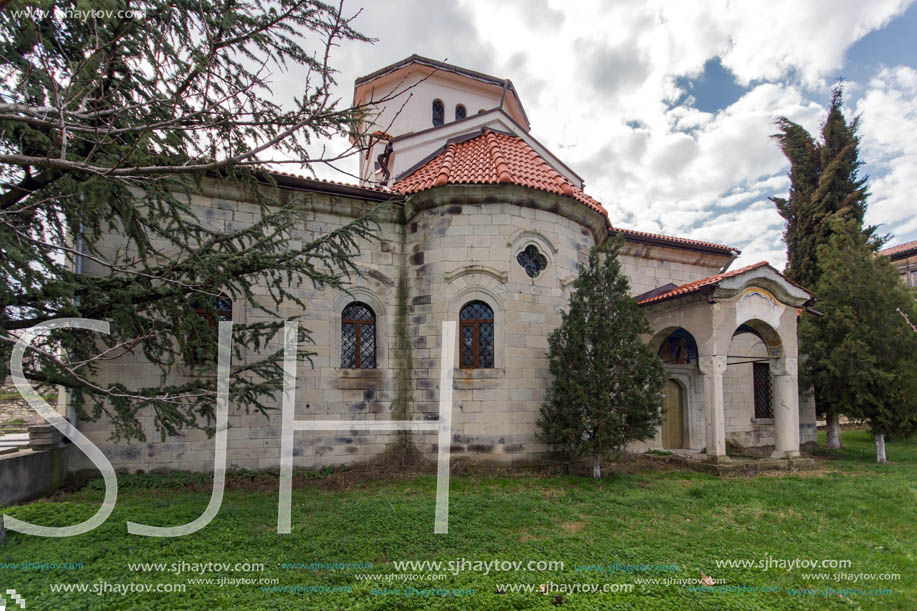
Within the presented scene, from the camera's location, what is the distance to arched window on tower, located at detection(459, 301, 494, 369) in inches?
362

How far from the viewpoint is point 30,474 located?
6.59 meters

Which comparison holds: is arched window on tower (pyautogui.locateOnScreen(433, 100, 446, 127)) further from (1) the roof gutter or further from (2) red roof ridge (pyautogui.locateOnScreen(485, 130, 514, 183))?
(1) the roof gutter

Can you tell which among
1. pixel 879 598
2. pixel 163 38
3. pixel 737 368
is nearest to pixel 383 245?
pixel 163 38

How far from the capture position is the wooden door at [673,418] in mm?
11805

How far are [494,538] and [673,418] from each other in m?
8.26

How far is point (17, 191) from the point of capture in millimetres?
4789

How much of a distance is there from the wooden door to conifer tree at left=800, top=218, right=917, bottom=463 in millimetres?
3439

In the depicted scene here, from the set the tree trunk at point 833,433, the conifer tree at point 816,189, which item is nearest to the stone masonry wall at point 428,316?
the tree trunk at point 833,433

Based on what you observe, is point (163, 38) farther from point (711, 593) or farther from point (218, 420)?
point (711, 593)

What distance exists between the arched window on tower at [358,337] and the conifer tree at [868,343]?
10.8 meters

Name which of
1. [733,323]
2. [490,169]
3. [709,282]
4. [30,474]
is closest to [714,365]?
[733,323]

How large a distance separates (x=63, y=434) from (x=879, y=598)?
10433 mm

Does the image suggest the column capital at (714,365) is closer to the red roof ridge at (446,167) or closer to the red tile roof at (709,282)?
the red tile roof at (709,282)

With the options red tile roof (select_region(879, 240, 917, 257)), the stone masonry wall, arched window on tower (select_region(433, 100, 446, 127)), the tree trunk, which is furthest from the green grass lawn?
red tile roof (select_region(879, 240, 917, 257))
